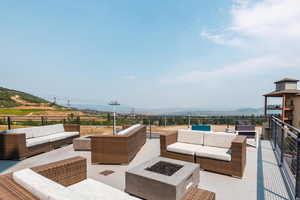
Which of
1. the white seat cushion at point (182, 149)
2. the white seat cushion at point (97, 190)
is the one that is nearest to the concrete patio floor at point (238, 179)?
the white seat cushion at point (182, 149)

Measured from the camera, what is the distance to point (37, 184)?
1.05m

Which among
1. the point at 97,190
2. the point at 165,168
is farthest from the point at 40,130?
the point at 165,168

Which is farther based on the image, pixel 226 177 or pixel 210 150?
pixel 210 150

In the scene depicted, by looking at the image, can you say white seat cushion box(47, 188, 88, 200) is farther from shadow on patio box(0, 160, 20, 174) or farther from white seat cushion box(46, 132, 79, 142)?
white seat cushion box(46, 132, 79, 142)

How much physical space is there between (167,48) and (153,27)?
1.93 meters

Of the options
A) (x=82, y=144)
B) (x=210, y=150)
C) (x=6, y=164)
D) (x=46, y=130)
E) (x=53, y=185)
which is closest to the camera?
(x=53, y=185)

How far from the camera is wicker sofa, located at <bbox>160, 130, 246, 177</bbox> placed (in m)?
2.75

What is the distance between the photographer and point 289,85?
15.0 metres

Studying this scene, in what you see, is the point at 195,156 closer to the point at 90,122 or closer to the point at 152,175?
the point at 152,175

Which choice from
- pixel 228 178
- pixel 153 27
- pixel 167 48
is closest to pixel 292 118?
pixel 167 48

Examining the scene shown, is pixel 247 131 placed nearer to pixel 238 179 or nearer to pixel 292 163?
pixel 292 163

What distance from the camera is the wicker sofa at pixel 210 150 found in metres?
2.75

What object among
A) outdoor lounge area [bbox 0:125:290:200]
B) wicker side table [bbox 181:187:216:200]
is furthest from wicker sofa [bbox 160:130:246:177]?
wicker side table [bbox 181:187:216:200]

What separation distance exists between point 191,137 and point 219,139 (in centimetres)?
66
